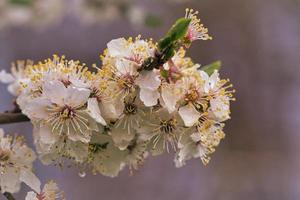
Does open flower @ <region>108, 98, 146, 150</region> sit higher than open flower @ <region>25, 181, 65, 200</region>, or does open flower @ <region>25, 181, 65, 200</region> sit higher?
open flower @ <region>108, 98, 146, 150</region>

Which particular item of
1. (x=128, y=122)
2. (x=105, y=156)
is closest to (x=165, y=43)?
(x=128, y=122)

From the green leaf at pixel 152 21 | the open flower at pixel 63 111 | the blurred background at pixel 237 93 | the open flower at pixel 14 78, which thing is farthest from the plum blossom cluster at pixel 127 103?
the blurred background at pixel 237 93

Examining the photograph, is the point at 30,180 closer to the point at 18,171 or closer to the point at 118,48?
the point at 18,171

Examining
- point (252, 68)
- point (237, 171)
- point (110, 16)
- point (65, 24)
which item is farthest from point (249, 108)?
point (110, 16)

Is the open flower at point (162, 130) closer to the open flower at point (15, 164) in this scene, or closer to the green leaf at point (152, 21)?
the open flower at point (15, 164)

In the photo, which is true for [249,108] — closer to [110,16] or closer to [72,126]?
[110,16]

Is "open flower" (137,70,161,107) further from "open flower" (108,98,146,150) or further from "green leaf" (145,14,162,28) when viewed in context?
"green leaf" (145,14,162,28)

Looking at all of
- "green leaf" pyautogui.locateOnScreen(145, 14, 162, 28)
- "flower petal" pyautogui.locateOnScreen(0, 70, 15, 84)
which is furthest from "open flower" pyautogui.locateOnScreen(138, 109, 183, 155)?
"green leaf" pyautogui.locateOnScreen(145, 14, 162, 28)
